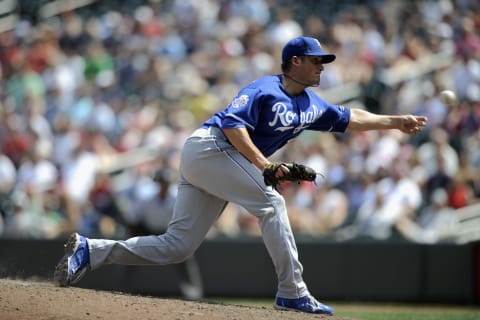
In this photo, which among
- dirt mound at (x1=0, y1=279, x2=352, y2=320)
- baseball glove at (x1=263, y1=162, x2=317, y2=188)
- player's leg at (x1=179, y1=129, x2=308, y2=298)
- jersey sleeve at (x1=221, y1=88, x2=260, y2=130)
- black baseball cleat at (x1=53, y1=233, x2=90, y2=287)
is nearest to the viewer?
dirt mound at (x1=0, y1=279, x2=352, y2=320)

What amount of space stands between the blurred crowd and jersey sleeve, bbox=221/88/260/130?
4.45m

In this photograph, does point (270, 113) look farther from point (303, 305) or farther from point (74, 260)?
point (74, 260)

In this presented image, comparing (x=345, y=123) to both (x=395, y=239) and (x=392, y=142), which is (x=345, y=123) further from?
(x=392, y=142)

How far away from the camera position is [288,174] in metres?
6.60

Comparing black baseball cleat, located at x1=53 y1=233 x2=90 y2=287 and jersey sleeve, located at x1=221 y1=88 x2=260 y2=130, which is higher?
jersey sleeve, located at x1=221 y1=88 x2=260 y2=130

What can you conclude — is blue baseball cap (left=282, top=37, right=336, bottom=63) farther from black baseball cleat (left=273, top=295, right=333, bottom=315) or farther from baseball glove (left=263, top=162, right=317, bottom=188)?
black baseball cleat (left=273, top=295, right=333, bottom=315)

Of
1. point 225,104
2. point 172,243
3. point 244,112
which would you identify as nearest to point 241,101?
point 244,112

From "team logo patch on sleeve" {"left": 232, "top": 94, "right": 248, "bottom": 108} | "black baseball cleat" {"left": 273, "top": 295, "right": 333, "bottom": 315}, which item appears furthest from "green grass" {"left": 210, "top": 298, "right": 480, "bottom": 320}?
"team logo patch on sleeve" {"left": 232, "top": 94, "right": 248, "bottom": 108}

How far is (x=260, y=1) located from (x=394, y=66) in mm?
2831

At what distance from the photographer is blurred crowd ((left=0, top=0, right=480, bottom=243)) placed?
1280 centimetres

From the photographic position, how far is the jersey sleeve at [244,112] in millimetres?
6711

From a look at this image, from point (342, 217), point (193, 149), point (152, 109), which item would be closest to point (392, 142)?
point (342, 217)

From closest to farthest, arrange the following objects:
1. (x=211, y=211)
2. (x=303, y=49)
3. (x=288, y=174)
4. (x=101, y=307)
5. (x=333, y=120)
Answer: (x=101, y=307) < (x=288, y=174) < (x=303, y=49) < (x=211, y=211) < (x=333, y=120)

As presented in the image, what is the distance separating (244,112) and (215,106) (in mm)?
7751
